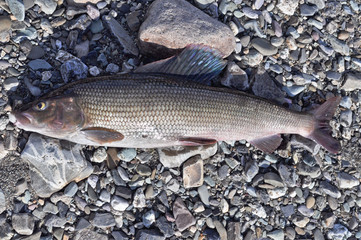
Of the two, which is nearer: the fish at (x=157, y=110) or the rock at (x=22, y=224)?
the fish at (x=157, y=110)

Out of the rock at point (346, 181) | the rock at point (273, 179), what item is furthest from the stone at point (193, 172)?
the rock at point (346, 181)

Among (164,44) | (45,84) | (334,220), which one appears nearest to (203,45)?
(164,44)

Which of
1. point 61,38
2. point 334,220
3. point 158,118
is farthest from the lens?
point 334,220

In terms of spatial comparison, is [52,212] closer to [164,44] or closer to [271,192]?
[164,44]

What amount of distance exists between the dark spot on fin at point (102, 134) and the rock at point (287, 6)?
13.8ft

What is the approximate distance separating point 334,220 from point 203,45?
4.24 meters

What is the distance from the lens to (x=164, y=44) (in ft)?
18.7

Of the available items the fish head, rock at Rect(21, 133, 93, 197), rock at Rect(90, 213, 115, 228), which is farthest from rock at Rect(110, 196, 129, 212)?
the fish head

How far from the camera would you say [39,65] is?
5691mm

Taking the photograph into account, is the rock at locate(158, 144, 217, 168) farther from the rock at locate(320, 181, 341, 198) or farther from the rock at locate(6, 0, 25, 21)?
the rock at locate(6, 0, 25, 21)

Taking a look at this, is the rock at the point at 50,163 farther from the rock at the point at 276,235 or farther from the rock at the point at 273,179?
the rock at the point at 276,235

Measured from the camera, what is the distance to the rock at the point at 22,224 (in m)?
5.32

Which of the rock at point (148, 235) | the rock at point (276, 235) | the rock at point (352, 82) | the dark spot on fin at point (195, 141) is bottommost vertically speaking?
the rock at point (276, 235)

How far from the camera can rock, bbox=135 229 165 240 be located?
5543mm
